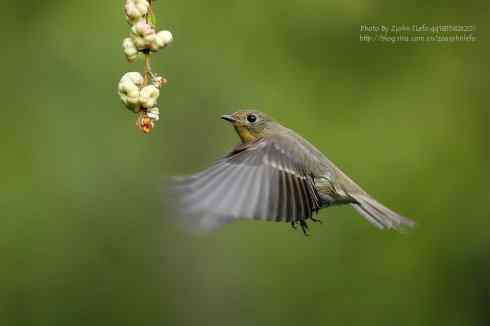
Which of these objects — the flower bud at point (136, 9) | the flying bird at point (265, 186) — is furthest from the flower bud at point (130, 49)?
the flying bird at point (265, 186)

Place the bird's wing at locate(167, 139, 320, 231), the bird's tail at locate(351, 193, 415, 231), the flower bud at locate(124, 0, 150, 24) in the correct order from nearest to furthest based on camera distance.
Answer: the flower bud at locate(124, 0, 150, 24), the bird's wing at locate(167, 139, 320, 231), the bird's tail at locate(351, 193, 415, 231)

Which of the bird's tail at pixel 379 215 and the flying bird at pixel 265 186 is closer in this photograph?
the flying bird at pixel 265 186

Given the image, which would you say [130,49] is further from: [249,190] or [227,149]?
[227,149]

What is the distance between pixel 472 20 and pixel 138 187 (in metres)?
3.35

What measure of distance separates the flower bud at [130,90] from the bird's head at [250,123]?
1.27 meters

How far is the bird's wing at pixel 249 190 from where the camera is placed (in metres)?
3.16

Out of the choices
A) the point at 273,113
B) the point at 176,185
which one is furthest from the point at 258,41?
the point at 176,185

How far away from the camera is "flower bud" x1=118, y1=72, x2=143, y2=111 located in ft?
9.75

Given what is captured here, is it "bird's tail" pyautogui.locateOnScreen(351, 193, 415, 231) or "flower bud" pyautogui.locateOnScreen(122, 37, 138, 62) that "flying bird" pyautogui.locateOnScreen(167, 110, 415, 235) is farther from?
"flower bud" pyautogui.locateOnScreen(122, 37, 138, 62)

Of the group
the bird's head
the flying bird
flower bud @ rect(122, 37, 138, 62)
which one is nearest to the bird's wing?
the flying bird

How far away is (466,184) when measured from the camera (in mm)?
6941

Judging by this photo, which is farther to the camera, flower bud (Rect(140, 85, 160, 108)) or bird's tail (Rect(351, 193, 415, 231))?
bird's tail (Rect(351, 193, 415, 231))

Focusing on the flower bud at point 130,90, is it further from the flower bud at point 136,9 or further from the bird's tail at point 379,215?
the bird's tail at point 379,215

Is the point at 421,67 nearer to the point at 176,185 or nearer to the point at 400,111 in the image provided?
the point at 400,111
